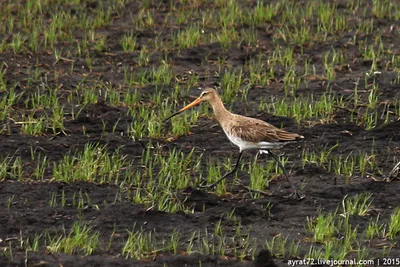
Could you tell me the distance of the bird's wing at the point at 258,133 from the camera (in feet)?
31.7

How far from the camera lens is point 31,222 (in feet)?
28.2

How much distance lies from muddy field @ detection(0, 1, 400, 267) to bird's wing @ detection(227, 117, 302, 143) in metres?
0.42

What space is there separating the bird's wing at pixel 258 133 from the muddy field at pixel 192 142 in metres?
0.42

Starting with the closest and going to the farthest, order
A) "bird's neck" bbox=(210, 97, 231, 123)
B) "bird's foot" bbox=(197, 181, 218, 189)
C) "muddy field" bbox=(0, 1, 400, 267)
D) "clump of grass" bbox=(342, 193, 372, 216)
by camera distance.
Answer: "muddy field" bbox=(0, 1, 400, 267)
"clump of grass" bbox=(342, 193, 372, 216)
"bird's foot" bbox=(197, 181, 218, 189)
"bird's neck" bbox=(210, 97, 231, 123)

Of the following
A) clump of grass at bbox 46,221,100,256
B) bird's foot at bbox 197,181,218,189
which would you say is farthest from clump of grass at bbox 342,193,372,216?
clump of grass at bbox 46,221,100,256

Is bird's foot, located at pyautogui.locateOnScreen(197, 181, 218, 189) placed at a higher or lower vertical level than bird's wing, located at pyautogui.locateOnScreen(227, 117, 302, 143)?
lower

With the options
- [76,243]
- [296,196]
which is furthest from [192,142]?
[76,243]

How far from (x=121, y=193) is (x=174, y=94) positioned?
302 centimetres

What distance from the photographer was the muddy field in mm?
8375

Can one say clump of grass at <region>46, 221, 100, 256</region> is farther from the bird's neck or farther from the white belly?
the bird's neck

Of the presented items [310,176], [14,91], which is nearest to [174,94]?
[14,91]

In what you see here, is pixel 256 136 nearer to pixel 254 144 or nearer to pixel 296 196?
pixel 254 144

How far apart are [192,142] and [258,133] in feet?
4.44

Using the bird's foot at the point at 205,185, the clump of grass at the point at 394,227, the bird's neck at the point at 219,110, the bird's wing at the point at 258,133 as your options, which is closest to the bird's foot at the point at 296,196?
the bird's wing at the point at 258,133
